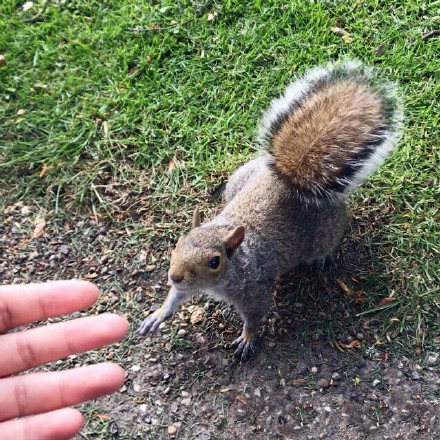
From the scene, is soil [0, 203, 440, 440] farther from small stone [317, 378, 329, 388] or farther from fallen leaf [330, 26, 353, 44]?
fallen leaf [330, 26, 353, 44]

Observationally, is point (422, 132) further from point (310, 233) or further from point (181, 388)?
point (181, 388)

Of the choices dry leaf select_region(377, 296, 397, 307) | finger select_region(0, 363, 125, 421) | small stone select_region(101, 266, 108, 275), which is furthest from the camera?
small stone select_region(101, 266, 108, 275)

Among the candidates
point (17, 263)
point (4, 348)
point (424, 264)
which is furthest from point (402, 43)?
point (4, 348)

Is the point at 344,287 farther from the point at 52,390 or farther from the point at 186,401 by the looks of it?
the point at 52,390

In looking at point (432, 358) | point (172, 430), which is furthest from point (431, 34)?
point (172, 430)

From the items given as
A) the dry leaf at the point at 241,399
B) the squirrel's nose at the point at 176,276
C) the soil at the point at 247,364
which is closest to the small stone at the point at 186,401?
the soil at the point at 247,364

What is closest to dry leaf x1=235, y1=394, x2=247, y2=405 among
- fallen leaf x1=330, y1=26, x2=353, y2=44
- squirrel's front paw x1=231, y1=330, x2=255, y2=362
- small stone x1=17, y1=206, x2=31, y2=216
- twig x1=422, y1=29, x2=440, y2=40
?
squirrel's front paw x1=231, y1=330, x2=255, y2=362
